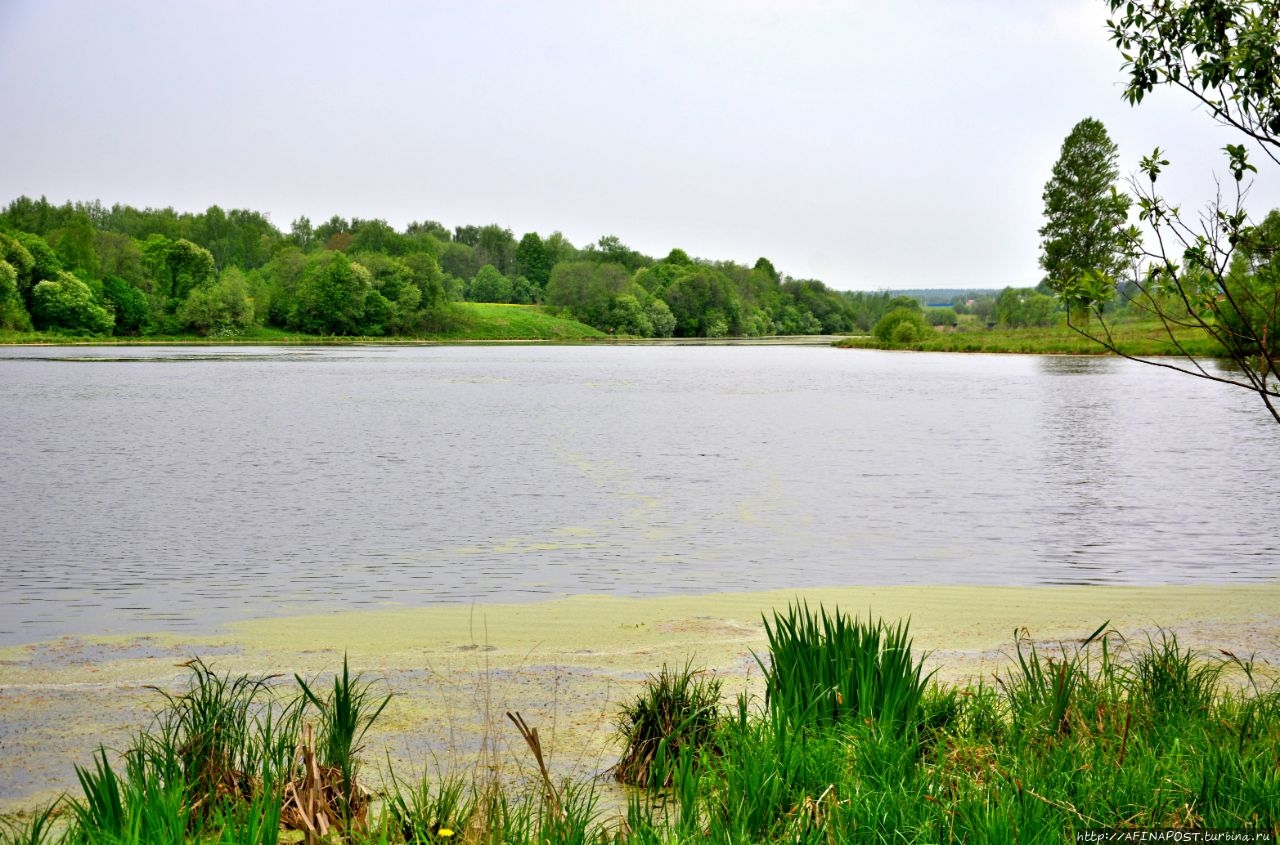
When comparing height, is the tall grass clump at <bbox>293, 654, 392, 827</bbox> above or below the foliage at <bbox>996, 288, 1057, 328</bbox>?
below

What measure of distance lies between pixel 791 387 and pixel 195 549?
120ft

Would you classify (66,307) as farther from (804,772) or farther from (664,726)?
(804,772)

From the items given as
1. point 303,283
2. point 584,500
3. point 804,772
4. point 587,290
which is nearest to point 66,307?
point 303,283

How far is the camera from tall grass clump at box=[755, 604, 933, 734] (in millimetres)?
5027

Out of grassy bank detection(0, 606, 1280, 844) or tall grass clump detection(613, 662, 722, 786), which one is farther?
tall grass clump detection(613, 662, 722, 786)

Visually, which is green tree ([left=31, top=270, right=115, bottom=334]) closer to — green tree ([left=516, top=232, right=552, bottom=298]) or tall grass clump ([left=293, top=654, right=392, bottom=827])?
green tree ([left=516, top=232, right=552, bottom=298])

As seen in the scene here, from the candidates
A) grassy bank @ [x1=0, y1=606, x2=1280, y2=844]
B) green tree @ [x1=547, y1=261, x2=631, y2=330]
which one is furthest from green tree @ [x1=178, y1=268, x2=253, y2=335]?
grassy bank @ [x1=0, y1=606, x2=1280, y2=844]

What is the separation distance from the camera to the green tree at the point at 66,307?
331 ft

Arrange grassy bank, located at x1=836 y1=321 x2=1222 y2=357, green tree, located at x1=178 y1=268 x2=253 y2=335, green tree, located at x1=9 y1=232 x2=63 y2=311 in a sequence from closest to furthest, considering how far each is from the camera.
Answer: grassy bank, located at x1=836 y1=321 x2=1222 y2=357, green tree, located at x1=9 y1=232 x2=63 y2=311, green tree, located at x1=178 y1=268 x2=253 y2=335

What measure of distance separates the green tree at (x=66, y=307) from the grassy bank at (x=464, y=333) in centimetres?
157

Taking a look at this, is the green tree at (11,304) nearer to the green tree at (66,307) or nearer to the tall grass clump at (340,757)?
the green tree at (66,307)

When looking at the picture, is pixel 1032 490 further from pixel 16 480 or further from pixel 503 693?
pixel 16 480

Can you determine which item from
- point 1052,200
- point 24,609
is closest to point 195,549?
point 24,609

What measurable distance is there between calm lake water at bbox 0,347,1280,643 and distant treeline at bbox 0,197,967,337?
8232 cm
